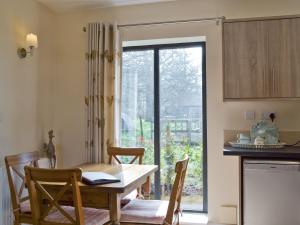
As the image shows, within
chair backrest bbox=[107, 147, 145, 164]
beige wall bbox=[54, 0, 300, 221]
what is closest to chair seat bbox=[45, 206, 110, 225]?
chair backrest bbox=[107, 147, 145, 164]

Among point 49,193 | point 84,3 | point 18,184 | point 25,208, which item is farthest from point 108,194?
point 84,3

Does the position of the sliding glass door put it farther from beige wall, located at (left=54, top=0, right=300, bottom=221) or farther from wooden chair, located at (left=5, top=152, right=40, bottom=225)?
wooden chair, located at (left=5, top=152, right=40, bottom=225)

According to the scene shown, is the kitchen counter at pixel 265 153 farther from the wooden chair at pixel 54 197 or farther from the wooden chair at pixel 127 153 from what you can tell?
the wooden chair at pixel 54 197

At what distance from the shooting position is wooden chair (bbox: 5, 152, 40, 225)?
102 inches

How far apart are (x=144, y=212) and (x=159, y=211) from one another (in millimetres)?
122

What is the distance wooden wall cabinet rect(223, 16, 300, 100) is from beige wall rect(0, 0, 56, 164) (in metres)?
2.04

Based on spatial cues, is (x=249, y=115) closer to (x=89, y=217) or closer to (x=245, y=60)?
(x=245, y=60)

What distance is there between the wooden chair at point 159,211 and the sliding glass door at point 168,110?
1.07m

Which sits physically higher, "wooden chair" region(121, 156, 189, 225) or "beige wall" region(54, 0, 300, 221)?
"beige wall" region(54, 0, 300, 221)

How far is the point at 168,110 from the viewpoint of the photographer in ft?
12.5

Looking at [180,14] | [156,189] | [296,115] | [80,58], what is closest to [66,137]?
[80,58]

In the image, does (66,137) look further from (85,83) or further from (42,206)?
(42,206)

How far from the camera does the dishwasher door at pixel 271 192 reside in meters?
2.61

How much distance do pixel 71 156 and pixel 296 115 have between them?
101 inches
